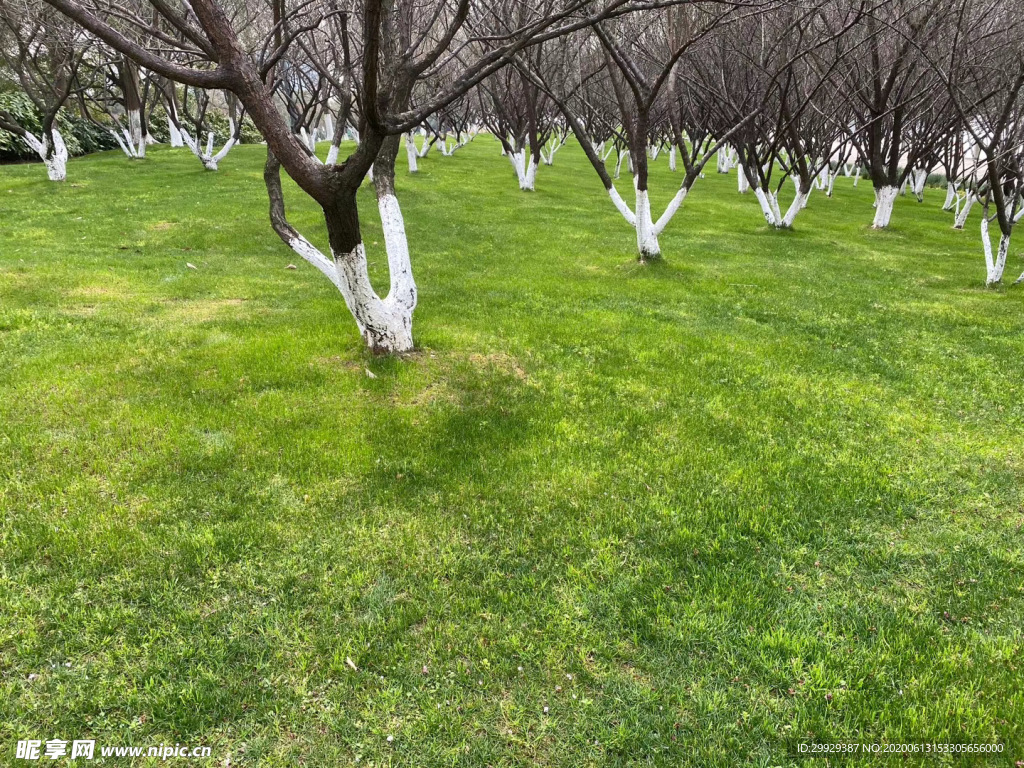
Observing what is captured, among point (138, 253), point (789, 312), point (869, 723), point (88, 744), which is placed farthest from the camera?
point (138, 253)

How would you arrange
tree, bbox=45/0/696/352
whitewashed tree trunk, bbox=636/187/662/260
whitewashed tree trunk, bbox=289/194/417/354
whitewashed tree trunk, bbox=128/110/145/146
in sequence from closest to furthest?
1. tree, bbox=45/0/696/352
2. whitewashed tree trunk, bbox=289/194/417/354
3. whitewashed tree trunk, bbox=636/187/662/260
4. whitewashed tree trunk, bbox=128/110/145/146

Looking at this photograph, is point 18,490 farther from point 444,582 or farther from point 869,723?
point 869,723

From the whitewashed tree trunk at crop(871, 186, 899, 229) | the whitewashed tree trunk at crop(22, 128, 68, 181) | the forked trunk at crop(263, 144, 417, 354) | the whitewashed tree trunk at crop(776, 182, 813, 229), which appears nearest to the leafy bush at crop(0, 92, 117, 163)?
the whitewashed tree trunk at crop(22, 128, 68, 181)

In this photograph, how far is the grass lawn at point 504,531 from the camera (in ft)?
8.96

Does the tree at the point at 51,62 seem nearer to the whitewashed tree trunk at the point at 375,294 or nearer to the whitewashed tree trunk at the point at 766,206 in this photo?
the whitewashed tree trunk at the point at 375,294

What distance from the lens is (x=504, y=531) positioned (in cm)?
405

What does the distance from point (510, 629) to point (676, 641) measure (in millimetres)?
975

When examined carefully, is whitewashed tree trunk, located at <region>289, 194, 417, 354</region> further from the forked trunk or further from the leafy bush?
the leafy bush

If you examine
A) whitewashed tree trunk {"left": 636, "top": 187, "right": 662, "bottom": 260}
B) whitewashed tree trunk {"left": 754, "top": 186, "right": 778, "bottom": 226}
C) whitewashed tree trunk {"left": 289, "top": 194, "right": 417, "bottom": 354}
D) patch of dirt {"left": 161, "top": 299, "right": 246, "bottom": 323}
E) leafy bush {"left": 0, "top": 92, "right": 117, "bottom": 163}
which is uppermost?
leafy bush {"left": 0, "top": 92, "right": 117, "bottom": 163}

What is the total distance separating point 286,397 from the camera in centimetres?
575

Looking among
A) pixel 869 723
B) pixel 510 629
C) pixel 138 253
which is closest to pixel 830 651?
pixel 869 723

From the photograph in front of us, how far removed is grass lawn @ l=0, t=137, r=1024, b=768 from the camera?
2730 mm

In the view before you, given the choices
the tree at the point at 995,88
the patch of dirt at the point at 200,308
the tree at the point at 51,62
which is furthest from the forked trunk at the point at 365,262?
the tree at the point at 51,62

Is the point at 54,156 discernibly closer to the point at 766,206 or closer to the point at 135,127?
the point at 135,127
